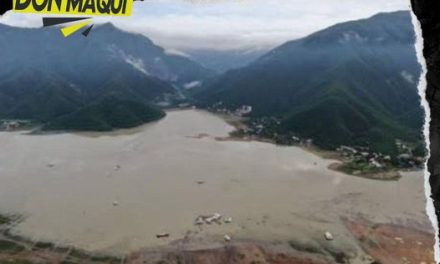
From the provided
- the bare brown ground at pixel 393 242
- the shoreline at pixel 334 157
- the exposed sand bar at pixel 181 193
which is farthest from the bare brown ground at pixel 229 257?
the shoreline at pixel 334 157

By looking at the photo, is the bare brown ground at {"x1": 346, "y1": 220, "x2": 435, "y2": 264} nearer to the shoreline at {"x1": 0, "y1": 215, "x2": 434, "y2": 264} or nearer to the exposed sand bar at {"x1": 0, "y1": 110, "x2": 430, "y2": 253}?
the shoreline at {"x1": 0, "y1": 215, "x2": 434, "y2": 264}

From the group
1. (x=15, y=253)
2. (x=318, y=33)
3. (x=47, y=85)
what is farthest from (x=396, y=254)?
(x=318, y=33)

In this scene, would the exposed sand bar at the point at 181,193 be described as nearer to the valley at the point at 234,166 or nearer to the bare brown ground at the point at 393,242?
the valley at the point at 234,166

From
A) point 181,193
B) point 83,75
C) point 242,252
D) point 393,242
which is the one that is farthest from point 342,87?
point 83,75

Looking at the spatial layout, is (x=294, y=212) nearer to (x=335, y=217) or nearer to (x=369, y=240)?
(x=335, y=217)

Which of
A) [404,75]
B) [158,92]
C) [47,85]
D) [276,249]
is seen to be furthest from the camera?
[158,92]

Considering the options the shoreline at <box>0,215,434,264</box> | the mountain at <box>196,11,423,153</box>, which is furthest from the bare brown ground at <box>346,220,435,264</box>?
→ the mountain at <box>196,11,423,153</box>
